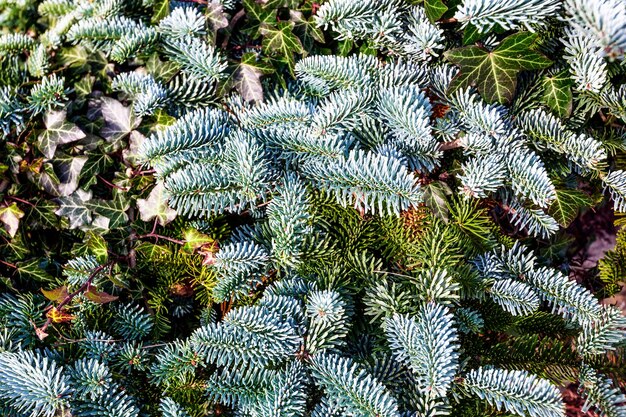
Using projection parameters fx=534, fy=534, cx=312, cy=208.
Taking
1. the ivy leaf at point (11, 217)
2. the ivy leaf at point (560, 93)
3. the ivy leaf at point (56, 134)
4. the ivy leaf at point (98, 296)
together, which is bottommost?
the ivy leaf at point (98, 296)

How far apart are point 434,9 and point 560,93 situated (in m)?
0.25

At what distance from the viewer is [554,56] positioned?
0.93m

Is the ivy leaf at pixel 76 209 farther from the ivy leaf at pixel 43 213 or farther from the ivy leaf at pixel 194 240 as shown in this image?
the ivy leaf at pixel 194 240

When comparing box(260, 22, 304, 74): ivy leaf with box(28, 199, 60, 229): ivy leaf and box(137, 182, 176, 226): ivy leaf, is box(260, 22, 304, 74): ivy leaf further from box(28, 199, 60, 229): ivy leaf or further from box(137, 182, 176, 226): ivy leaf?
box(28, 199, 60, 229): ivy leaf

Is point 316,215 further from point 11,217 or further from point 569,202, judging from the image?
point 11,217

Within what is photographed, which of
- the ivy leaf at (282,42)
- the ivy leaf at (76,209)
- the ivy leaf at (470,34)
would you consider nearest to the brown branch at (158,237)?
Answer: the ivy leaf at (76,209)

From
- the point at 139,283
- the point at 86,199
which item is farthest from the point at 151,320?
the point at 86,199

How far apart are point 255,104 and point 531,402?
0.67 m

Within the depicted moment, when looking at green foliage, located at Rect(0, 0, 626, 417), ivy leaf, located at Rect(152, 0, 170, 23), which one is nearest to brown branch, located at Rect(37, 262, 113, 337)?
green foliage, located at Rect(0, 0, 626, 417)

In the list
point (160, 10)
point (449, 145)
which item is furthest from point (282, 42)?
point (449, 145)

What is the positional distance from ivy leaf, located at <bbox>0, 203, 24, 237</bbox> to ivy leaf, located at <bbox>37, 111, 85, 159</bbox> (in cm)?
12

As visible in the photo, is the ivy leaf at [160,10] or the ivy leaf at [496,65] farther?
the ivy leaf at [160,10]

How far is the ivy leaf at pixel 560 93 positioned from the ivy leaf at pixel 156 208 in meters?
0.68

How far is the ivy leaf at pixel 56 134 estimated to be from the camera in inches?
40.0
